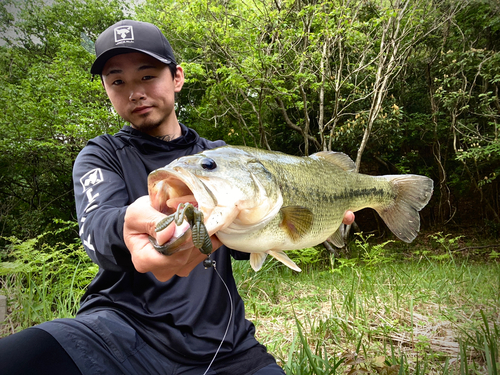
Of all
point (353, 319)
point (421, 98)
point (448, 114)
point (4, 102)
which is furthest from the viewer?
point (421, 98)

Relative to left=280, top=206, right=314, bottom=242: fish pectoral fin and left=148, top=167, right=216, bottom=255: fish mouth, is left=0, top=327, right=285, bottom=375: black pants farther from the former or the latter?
left=280, top=206, right=314, bottom=242: fish pectoral fin

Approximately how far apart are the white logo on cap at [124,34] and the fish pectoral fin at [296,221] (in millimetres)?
1236

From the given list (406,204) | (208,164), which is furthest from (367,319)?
(208,164)

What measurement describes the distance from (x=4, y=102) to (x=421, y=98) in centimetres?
1313

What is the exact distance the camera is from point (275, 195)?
138cm

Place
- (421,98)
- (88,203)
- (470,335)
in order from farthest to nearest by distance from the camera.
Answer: (421,98)
(470,335)
(88,203)

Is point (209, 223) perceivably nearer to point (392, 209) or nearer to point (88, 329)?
point (88, 329)

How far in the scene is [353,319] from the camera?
2.82 metres

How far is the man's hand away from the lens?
3.19 feet

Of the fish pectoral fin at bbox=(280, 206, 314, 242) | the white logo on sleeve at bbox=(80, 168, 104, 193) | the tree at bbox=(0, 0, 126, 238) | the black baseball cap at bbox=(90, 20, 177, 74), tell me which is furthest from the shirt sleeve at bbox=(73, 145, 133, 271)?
the tree at bbox=(0, 0, 126, 238)

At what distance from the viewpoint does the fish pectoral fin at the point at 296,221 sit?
1448 mm

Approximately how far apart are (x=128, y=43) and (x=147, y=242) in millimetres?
1209

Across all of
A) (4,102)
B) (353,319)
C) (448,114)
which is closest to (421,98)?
(448,114)

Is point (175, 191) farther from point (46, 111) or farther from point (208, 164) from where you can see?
point (46, 111)
